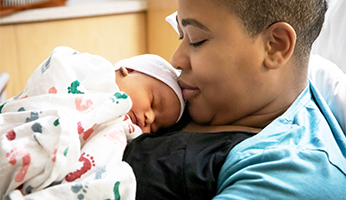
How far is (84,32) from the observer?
2895 mm

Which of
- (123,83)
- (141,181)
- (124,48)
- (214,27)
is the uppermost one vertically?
(214,27)

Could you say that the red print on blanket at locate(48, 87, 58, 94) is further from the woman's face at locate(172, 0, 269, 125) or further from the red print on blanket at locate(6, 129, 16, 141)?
the woman's face at locate(172, 0, 269, 125)

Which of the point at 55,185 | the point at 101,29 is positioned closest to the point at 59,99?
the point at 55,185

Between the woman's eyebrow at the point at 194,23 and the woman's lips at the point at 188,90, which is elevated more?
the woman's eyebrow at the point at 194,23

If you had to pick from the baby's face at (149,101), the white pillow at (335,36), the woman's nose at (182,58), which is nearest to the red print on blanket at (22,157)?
the baby's face at (149,101)

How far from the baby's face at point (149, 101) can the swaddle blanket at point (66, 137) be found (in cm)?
8

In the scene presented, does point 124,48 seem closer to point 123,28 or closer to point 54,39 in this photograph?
point 123,28

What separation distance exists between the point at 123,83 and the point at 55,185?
1.33ft

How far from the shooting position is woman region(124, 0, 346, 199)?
0.80 m

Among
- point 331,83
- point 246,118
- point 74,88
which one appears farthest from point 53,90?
point 331,83

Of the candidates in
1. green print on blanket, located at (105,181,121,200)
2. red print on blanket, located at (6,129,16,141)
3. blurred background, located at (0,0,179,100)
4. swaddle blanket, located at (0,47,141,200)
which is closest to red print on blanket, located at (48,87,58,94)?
swaddle blanket, located at (0,47,141,200)

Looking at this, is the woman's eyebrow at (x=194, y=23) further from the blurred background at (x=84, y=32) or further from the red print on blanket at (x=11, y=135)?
the blurred background at (x=84, y=32)

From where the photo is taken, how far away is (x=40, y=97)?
2.83 ft

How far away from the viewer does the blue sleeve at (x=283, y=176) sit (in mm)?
770
